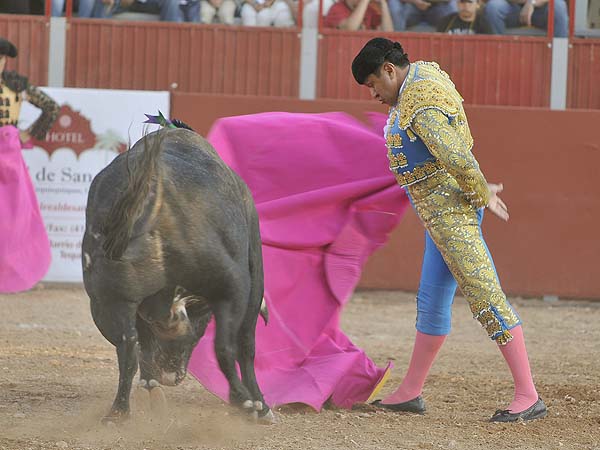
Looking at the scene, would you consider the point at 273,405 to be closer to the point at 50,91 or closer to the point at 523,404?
the point at 523,404

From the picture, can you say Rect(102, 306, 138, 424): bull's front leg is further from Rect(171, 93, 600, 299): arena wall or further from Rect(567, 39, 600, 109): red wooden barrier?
Rect(567, 39, 600, 109): red wooden barrier

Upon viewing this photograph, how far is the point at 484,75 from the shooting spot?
1034cm

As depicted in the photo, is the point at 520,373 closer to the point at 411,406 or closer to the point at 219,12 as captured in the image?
the point at 411,406

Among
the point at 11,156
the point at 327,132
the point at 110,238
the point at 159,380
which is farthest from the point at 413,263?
the point at 110,238

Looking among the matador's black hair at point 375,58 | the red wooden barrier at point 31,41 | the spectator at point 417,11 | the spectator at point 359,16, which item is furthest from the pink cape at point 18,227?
the matador's black hair at point 375,58

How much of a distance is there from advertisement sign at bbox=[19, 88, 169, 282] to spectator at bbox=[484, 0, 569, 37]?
3.38m

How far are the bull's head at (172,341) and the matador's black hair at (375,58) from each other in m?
1.03

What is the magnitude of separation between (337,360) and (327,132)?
981mm

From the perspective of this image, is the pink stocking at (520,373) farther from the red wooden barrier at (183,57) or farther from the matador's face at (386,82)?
the red wooden barrier at (183,57)

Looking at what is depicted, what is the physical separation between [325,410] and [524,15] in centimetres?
687

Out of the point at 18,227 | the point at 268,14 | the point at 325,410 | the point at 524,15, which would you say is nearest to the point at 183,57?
the point at 268,14

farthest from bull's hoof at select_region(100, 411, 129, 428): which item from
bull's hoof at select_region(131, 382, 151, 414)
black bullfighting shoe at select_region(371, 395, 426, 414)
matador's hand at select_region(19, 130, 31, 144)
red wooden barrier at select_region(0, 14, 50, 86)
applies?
red wooden barrier at select_region(0, 14, 50, 86)

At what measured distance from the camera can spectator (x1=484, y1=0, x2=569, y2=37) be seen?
1035 cm

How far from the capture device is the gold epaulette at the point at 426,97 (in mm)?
3938
